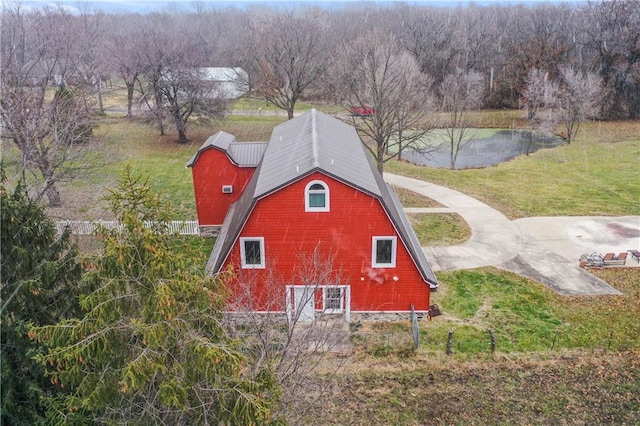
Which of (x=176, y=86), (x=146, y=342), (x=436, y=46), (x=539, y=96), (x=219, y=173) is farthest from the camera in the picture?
(x=436, y=46)

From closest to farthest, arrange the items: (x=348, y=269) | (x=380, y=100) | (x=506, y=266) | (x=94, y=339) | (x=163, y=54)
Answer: (x=94, y=339) < (x=348, y=269) < (x=506, y=266) < (x=380, y=100) < (x=163, y=54)

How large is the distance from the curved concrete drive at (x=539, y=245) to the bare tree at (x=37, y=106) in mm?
20029

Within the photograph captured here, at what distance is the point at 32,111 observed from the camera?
2525 cm

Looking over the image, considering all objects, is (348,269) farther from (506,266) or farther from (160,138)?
(160,138)

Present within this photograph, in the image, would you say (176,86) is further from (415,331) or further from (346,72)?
(415,331)

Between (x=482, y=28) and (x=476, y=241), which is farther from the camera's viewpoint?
(x=482, y=28)

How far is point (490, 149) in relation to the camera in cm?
5125

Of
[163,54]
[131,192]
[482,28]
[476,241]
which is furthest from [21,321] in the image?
[482,28]

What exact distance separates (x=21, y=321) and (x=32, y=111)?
62.8 ft

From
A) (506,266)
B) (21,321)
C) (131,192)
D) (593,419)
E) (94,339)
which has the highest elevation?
(131,192)

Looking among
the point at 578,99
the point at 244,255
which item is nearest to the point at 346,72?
the point at 578,99

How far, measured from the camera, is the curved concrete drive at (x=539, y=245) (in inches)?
895

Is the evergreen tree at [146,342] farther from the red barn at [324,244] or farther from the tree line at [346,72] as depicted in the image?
the tree line at [346,72]

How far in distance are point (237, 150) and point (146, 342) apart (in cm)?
1925
